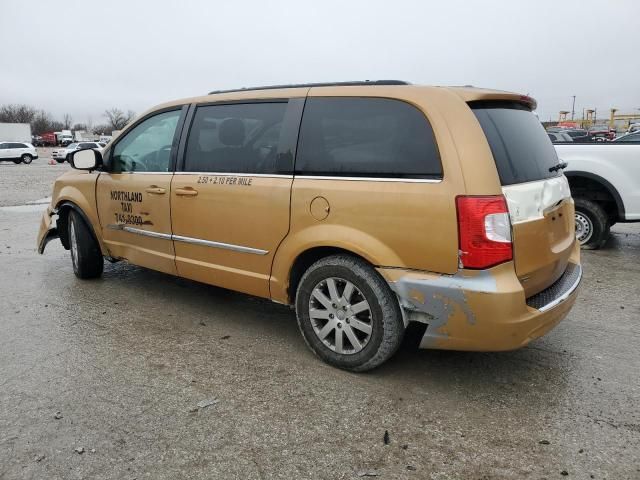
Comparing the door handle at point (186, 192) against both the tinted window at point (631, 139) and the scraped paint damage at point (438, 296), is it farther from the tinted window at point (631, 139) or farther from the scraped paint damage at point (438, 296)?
the tinted window at point (631, 139)

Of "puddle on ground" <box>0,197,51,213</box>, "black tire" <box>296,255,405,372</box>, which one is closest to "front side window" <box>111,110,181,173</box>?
"black tire" <box>296,255,405,372</box>

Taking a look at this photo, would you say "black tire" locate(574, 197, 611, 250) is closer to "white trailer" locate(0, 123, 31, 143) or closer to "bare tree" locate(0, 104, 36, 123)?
"white trailer" locate(0, 123, 31, 143)

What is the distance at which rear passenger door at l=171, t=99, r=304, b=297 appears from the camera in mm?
3477

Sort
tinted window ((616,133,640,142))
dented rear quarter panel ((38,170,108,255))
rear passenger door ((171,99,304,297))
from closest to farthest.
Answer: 1. rear passenger door ((171,99,304,297))
2. dented rear quarter panel ((38,170,108,255))
3. tinted window ((616,133,640,142))

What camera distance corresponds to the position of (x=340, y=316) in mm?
3236

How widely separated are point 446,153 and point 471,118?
0.89 ft

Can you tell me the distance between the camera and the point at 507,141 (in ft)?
9.92

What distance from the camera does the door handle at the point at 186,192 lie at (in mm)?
3945

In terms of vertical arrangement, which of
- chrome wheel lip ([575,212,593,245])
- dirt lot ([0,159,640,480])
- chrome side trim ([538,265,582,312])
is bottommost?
dirt lot ([0,159,640,480])

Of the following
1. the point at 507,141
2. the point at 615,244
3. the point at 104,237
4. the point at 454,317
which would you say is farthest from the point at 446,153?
the point at 615,244

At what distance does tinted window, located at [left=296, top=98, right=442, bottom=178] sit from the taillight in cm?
27

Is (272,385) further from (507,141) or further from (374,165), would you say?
(507,141)

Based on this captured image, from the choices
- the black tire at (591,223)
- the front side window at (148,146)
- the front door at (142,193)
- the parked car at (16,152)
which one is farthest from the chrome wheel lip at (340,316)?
the parked car at (16,152)

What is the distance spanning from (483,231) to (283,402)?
4.77 feet
